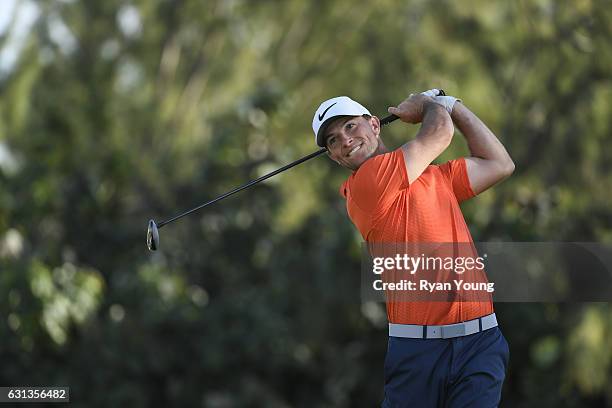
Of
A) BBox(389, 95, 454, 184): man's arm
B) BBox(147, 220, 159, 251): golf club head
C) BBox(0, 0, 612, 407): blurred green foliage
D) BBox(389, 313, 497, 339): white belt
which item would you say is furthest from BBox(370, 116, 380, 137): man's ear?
BBox(0, 0, 612, 407): blurred green foliage

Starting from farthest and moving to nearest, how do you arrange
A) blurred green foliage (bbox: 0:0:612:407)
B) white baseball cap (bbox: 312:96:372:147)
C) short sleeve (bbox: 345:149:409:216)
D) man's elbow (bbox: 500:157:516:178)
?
1. blurred green foliage (bbox: 0:0:612:407)
2. man's elbow (bbox: 500:157:516:178)
3. white baseball cap (bbox: 312:96:372:147)
4. short sleeve (bbox: 345:149:409:216)

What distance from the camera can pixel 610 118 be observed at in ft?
21.4

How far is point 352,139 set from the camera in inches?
95.8

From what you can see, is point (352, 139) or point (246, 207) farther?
point (246, 207)

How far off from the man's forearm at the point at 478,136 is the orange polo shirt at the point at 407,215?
0.17 metres

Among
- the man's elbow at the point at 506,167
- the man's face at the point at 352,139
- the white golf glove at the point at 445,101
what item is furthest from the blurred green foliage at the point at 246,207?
the man's face at the point at 352,139

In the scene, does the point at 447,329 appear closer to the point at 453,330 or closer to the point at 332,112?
the point at 453,330

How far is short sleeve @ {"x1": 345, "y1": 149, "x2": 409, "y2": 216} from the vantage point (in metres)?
2.31

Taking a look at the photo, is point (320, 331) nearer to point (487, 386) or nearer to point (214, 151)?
point (214, 151)

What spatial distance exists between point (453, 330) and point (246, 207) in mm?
6171

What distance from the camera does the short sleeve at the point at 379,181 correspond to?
7.59ft

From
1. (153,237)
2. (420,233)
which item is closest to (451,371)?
(420,233)

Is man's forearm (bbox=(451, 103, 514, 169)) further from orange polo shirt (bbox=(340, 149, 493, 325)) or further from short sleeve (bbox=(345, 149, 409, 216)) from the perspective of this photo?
short sleeve (bbox=(345, 149, 409, 216))

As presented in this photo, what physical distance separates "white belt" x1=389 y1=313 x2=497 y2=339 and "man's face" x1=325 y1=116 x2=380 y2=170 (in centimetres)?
43
